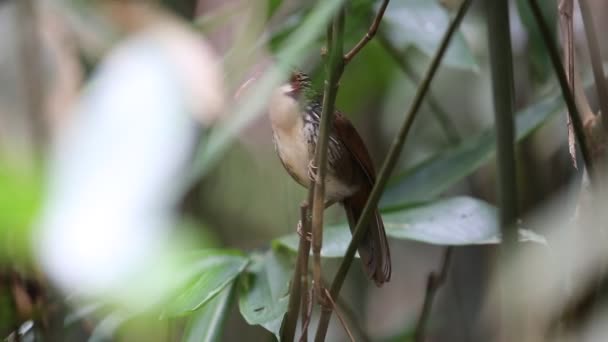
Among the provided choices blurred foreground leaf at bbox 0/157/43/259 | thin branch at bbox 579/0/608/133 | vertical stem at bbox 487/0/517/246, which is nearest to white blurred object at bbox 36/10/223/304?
blurred foreground leaf at bbox 0/157/43/259

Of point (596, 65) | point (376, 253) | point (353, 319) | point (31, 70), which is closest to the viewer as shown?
point (31, 70)

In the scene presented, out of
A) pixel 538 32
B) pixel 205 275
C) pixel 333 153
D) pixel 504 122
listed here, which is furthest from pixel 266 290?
pixel 538 32

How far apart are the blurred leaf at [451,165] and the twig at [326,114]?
48cm

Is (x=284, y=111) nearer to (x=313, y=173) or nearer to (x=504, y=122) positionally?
(x=313, y=173)

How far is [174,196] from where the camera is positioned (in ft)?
2.47

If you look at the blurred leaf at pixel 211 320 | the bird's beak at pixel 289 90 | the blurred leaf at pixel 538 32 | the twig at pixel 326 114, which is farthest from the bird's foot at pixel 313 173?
the blurred leaf at pixel 538 32

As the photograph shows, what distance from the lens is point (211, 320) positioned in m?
1.12

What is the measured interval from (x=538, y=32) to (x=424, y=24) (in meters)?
0.22

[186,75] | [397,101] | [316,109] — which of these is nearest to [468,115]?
[397,101]

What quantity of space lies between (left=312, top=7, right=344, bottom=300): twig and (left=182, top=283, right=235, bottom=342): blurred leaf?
30 cm

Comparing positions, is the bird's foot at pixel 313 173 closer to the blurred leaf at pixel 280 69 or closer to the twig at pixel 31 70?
the blurred leaf at pixel 280 69

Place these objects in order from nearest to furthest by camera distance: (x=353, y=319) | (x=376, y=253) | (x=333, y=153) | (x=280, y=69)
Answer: (x=280, y=69) < (x=376, y=253) < (x=333, y=153) < (x=353, y=319)

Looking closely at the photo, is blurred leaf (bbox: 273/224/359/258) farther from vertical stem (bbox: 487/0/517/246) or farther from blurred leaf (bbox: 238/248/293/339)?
vertical stem (bbox: 487/0/517/246)

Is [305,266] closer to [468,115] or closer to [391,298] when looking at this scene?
[468,115]
